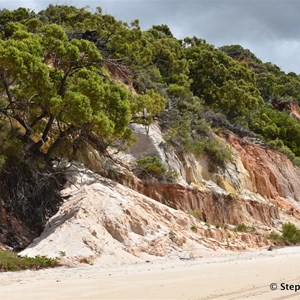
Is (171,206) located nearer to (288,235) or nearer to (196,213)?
(196,213)

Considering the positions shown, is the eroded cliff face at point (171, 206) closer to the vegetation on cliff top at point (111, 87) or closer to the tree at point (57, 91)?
the vegetation on cliff top at point (111, 87)

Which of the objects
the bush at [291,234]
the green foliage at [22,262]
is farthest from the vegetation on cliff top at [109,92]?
the bush at [291,234]

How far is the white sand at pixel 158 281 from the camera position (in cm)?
932

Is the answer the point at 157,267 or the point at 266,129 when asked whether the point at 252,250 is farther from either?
the point at 266,129

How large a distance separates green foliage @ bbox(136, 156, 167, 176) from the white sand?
887 centimetres

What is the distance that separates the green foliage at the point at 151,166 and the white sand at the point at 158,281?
887 centimetres

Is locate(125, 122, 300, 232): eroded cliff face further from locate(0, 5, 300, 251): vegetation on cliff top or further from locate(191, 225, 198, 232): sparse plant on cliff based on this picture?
locate(191, 225, 198, 232): sparse plant on cliff

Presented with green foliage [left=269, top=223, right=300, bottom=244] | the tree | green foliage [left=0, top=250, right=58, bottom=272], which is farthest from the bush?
green foliage [left=0, top=250, right=58, bottom=272]

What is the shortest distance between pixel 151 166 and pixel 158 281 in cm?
1367

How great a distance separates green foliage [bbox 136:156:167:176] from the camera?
81.2ft

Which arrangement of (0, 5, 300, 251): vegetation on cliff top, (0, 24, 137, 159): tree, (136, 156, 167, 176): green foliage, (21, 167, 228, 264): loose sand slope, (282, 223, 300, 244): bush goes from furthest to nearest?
(282, 223, 300, 244): bush → (136, 156, 167, 176): green foliage → (0, 5, 300, 251): vegetation on cliff top → (0, 24, 137, 159): tree → (21, 167, 228, 264): loose sand slope

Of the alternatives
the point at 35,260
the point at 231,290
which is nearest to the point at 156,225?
the point at 35,260

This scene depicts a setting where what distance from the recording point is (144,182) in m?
24.2

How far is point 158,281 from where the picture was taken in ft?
36.9
